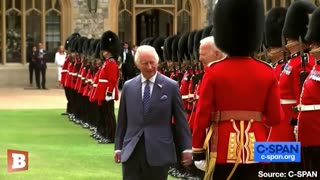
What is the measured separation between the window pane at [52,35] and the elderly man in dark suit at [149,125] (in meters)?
19.0

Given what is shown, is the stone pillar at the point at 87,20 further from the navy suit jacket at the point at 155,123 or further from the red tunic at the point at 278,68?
the navy suit jacket at the point at 155,123

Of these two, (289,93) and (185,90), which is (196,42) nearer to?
(185,90)

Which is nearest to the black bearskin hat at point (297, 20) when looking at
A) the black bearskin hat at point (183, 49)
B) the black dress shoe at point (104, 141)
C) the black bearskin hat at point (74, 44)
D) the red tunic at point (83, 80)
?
the black bearskin hat at point (183, 49)

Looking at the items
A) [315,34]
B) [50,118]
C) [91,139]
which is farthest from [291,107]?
[50,118]

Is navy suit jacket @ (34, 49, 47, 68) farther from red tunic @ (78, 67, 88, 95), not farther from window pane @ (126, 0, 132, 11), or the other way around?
red tunic @ (78, 67, 88, 95)

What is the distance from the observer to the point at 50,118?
52.7ft

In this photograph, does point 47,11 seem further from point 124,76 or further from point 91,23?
point 124,76

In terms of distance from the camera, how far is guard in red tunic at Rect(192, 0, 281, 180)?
4.95 metres

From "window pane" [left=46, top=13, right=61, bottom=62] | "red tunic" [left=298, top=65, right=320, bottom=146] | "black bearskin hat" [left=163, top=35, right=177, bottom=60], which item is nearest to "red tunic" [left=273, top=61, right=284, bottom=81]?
"red tunic" [left=298, top=65, right=320, bottom=146]

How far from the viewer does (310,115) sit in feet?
20.4

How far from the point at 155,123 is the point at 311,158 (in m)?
1.24

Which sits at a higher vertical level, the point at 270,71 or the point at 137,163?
the point at 270,71

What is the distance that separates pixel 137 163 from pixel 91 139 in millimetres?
6769

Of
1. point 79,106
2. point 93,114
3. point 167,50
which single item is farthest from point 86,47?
point 167,50
